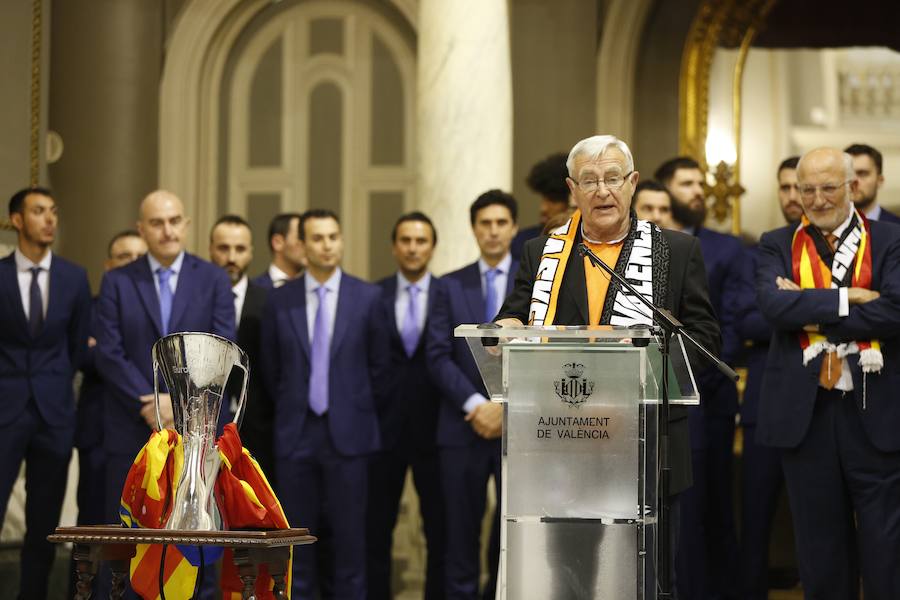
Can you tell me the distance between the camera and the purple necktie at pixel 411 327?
6758 millimetres

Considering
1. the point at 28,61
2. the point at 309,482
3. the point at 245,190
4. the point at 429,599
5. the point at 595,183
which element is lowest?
the point at 429,599

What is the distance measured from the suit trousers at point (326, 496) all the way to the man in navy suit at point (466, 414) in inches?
15.4

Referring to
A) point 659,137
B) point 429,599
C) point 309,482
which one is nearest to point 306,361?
point 309,482

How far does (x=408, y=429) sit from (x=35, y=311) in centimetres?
180

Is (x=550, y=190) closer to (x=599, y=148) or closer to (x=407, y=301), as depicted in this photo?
(x=407, y=301)

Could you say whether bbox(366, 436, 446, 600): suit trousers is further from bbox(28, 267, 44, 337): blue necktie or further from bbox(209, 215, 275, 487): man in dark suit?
bbox(28, 267, 44, 337): blue necktie

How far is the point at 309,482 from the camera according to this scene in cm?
632

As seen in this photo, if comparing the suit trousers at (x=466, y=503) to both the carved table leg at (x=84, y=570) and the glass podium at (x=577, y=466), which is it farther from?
the glass podium at (x=577, y=466)

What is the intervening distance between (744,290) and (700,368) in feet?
7.10

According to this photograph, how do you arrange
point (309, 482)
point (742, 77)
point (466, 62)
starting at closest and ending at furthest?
point (309, 482) < point (466, 62) < point (742, 77)

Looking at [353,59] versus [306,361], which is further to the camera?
[353,59]

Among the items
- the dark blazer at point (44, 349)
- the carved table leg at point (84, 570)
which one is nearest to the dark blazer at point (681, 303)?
the carved table leg at point (84, 570)

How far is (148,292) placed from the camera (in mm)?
6305

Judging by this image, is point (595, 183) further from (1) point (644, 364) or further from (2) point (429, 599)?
(2) point (429, 599)
